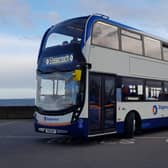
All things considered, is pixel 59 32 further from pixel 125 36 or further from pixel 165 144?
pixel 165 144

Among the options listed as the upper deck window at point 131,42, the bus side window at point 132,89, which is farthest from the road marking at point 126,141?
the upper deck window at point 131,42

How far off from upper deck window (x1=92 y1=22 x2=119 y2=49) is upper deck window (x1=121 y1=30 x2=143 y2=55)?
469 mm

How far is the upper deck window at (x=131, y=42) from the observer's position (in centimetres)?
1458

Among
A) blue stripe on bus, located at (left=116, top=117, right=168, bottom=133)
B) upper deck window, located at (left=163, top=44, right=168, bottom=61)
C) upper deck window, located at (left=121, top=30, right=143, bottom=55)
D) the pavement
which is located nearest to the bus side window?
blue stripe on bus, located at (left=116, top=117, right=168, bottom=133)

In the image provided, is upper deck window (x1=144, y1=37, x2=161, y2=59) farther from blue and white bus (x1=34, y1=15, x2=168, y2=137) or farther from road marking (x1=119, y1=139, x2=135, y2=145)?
road marking (x1=119, y1=139, x2=135, y2=145)

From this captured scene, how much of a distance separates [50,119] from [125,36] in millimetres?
4347

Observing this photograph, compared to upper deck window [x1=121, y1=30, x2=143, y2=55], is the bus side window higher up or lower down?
lower down

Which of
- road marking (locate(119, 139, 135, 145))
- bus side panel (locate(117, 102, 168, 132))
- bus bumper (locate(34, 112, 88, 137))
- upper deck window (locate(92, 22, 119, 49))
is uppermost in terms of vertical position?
upper deck window (locate(92, 22, 119, 49))

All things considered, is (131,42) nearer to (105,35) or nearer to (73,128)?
(105,35)

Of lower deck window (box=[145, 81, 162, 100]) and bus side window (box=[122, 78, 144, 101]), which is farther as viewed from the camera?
lower deck window (box=[145, 81, 162, 100])

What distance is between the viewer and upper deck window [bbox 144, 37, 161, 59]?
16.0 m

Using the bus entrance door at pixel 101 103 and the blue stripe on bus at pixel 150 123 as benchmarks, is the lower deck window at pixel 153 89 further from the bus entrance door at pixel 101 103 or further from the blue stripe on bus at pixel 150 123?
the bus entrance door at pixel 101 103

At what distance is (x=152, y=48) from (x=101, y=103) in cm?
457

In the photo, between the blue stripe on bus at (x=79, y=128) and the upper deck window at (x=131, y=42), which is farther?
the upper deck window at (x=131, y=42)
